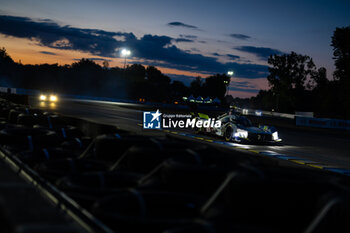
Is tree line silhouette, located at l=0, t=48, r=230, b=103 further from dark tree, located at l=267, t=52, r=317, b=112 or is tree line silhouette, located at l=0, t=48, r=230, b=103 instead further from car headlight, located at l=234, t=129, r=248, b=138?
car headlight, located at l=234, t=129, r=248, b=138

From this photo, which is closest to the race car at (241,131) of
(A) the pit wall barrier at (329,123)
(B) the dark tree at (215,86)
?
(A) the pit wall barrier at (329,123)

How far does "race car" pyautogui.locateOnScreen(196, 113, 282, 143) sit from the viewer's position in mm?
18406

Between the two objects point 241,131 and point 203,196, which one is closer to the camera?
point 203,196

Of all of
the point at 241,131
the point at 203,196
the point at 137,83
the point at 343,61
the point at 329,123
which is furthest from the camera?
the point at 137,83

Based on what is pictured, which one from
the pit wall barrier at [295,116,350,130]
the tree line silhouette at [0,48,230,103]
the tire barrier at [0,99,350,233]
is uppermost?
the tree line silhouette at [0,48,230,103]

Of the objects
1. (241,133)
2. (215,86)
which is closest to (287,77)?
(215,86)

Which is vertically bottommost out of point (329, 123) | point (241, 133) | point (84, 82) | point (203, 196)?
point (329, 123)

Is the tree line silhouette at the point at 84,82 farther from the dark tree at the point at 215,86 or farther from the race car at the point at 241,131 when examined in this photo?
the race car at the point at 241,131

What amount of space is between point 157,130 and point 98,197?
64.1 ft

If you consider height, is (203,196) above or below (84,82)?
below

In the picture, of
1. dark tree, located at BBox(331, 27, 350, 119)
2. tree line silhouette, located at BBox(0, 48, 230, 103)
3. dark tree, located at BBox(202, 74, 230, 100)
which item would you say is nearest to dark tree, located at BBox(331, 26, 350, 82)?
dark tree, located at BBox(331, 27, 350, 119)

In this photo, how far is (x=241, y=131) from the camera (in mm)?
18422

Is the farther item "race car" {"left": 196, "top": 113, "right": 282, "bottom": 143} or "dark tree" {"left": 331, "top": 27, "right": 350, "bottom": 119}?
"dark tree" {"left": 331, "top": 27, "right": 350, "bottom": 119}

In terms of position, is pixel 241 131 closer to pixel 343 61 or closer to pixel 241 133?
pixel 241 133
